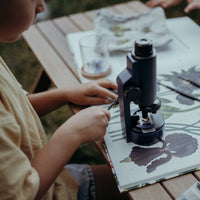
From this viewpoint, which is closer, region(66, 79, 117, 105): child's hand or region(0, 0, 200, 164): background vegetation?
region(66, 79, 117, 105): child's hand

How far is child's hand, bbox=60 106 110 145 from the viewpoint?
0.76 metres

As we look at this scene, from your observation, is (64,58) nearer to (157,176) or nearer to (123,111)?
(123,111)

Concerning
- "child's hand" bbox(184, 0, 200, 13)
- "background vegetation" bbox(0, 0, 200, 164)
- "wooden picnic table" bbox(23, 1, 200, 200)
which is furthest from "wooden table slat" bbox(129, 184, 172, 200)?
"background vegetation" bbox(0, 0, 200, 164)

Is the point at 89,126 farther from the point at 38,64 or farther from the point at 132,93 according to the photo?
the point at 38,64

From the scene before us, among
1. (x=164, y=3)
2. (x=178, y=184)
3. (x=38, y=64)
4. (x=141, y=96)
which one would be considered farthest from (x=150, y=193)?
(x=38, y=64)

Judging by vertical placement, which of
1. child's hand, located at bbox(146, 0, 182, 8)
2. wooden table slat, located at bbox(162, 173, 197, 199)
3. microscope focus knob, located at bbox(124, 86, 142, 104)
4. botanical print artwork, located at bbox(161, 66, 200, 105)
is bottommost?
wooden table slat, located at bbox(162, 173, 197, 199)

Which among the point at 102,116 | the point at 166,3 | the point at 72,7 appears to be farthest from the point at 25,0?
the point at 72,7

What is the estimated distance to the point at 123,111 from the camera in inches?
28.2

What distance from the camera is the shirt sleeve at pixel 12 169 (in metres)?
0.62

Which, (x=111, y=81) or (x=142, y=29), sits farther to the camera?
(x=142, y=29)

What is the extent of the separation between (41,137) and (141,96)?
37cm

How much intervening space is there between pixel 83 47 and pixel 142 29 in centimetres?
29

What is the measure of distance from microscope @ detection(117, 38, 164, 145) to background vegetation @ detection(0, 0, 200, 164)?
95 centimetres

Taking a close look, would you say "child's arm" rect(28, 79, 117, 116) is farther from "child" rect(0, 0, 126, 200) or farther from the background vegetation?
the background vegetation
